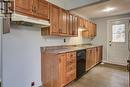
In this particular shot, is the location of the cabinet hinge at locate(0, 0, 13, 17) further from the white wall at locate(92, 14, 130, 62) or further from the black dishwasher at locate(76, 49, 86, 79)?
the white wall at locate(92, 14, 130, 62)

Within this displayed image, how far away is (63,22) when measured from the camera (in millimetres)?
3355

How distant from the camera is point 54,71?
262cm

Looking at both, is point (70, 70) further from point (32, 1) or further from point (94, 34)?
point (94, 34)

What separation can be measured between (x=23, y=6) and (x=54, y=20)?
98 centimetres

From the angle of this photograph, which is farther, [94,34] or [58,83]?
[94,34]

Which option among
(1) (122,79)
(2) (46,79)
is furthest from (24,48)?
(1) (122,79)

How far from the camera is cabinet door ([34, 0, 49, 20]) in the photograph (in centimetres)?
249

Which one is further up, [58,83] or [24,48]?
[24,48]

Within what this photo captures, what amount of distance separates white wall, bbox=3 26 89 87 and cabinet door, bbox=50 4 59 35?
353 mm

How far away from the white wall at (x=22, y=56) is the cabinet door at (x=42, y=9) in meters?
0.41

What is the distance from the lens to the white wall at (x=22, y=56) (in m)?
2.20

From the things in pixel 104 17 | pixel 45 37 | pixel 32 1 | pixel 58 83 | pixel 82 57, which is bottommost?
pixel 58 83

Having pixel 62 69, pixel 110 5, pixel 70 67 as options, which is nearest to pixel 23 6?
pixel 62 69

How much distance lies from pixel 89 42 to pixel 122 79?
299 centimetres
